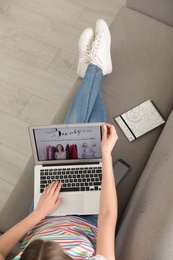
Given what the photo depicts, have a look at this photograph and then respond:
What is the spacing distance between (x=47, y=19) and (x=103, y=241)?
1.56 meters

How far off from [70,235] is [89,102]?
0.58 metres

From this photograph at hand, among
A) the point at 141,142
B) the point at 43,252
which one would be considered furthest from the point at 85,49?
the point at 43,252

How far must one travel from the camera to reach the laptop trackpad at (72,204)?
4.23 ft

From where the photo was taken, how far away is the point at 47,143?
4.26ft

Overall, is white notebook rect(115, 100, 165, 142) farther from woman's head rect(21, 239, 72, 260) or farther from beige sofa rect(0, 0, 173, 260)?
woman's head rect(21, 239, 72, 260)

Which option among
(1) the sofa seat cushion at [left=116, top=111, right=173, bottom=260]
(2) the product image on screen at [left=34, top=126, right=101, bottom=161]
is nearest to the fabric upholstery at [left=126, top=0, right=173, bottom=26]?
(1) the sofa seat cushion at [left=116, top=111, right=173, bottom=260]

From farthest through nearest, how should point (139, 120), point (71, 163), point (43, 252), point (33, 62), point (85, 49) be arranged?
1. point (33, 62)
2. point (85, 49)
3. point (139, 120)
4. point (71, 163)
5. point (43, 252)

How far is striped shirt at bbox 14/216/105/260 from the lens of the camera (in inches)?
41.9

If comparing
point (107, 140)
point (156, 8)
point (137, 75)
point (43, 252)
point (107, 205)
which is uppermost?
point (156, 8)

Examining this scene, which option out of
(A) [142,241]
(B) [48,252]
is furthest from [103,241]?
(B) [48,252]

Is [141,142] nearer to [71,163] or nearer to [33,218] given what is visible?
[71,163]

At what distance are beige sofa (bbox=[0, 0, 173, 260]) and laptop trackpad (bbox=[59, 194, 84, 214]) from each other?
16 cm

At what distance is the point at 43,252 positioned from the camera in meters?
0.87

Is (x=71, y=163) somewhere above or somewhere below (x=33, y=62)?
below
